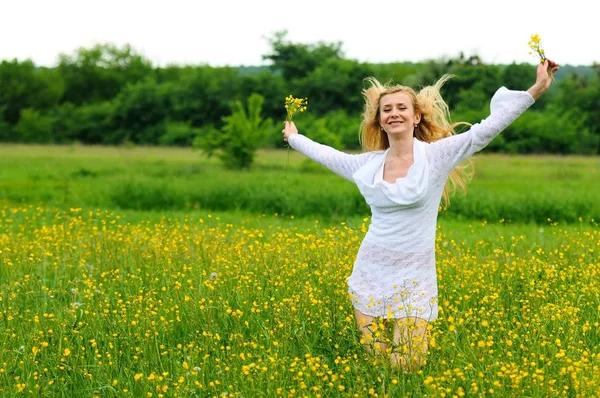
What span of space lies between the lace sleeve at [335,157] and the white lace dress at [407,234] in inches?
10.4

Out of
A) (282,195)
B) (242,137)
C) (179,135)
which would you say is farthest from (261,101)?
(179,135)

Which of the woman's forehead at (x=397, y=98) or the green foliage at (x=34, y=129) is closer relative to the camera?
the woman's forehead at (x=397, y=98)

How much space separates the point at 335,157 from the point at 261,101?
21.7 metres

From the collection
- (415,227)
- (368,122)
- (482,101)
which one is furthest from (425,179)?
(482,101)

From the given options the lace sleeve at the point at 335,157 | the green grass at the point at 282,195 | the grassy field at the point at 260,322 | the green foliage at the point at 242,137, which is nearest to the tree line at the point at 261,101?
the green foliage at the point at 242,137

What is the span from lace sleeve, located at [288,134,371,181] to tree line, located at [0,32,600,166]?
2008 cm

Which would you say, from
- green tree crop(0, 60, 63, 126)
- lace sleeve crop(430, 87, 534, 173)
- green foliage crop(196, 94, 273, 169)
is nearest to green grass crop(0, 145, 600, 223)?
green foliage crop(196, 94, 273, 169)

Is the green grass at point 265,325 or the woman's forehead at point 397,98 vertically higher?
the woman's forehead at point 397,98

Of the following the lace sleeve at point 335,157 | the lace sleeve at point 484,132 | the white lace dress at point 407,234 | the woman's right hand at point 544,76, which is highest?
the woman's right hand at point 544,76

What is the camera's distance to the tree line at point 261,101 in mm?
35688

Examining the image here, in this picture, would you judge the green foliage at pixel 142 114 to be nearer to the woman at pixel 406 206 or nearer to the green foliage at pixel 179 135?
the green foliage at pixel 179 135

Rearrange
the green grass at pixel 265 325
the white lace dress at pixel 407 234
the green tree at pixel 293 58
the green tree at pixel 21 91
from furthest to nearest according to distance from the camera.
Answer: the green tree at pixel 21 91
the green tree at pixel 293 58
the white lace dress at pixel 407 234
the green grass at pixel 265 325

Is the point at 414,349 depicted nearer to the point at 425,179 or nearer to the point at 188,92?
the point at 425,179

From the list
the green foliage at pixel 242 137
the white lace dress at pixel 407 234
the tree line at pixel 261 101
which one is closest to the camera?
the white lace dress at pixel 407 234
